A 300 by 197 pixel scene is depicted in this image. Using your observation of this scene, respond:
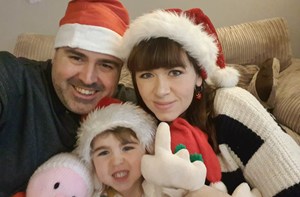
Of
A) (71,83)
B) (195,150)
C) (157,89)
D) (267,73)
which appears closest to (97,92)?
(71,83)

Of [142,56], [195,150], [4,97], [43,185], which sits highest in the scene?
[142,56]

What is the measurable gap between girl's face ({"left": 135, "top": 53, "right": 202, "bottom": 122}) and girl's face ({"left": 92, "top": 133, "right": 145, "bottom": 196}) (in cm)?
13

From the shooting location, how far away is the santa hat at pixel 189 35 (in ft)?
3.75

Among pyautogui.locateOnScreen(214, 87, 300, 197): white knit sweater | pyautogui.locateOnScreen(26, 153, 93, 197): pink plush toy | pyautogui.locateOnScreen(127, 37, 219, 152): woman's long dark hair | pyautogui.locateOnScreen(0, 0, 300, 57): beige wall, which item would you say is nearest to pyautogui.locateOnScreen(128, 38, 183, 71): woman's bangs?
pyautogui.locateOnScreen(127, 37, 219, 152): woman's long dark hair

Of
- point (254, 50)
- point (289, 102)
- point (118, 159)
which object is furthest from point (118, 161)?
point (254, 50)

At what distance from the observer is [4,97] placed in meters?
1.17

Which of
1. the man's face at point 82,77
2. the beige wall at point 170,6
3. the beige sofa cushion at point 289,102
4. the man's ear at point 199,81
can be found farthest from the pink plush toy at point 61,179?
the beige wall at point 170,6

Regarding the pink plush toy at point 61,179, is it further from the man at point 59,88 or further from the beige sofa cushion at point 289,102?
the beige sofa cushion at point 289,102

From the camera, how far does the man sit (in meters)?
1.21

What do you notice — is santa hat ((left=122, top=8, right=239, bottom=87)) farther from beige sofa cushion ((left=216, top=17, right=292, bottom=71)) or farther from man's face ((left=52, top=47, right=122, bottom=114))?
beige sofa cushion ((left=216, top=17, right=292, bottom=71))

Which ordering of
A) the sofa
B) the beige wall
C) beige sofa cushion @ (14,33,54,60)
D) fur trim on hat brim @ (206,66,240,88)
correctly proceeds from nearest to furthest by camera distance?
fur trim on hat brim @ (206,66,240,88), the sofa, beige sofa cushion @ (14,33,54,60), the beige wall

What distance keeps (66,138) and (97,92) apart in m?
0.21

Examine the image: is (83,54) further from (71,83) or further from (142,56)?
(142,56)

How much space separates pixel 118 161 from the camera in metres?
1.10
